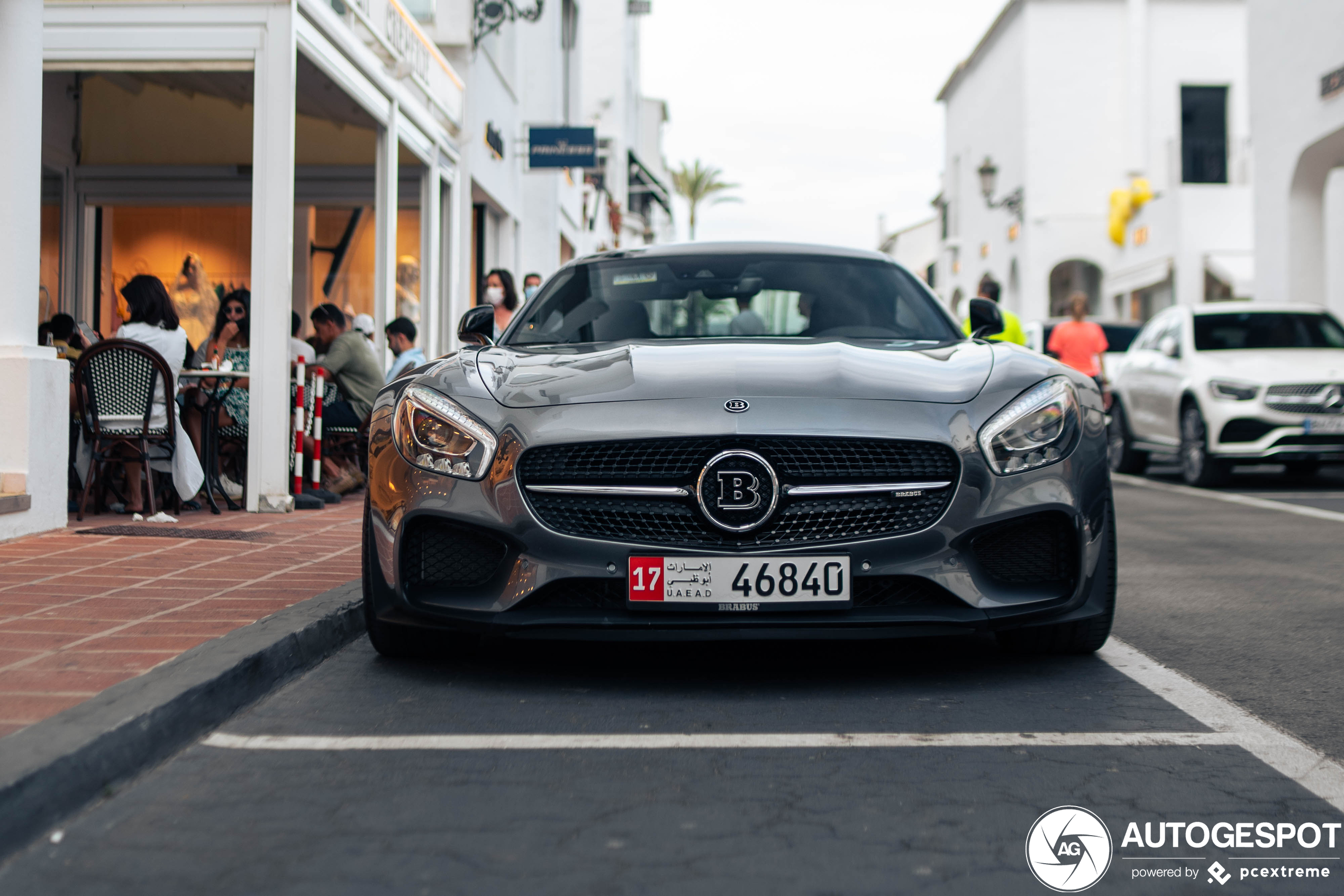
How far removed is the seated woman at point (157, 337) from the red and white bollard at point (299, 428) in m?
0.70

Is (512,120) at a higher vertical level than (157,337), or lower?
higher

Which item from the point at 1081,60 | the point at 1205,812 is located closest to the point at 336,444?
the point at 1205,812

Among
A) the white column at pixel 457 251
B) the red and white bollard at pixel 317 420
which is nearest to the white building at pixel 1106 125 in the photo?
the white column at pixel 457 251

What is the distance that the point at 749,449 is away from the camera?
370 centimetres

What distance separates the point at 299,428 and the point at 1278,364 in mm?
7991

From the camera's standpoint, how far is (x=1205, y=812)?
2754 millimetres

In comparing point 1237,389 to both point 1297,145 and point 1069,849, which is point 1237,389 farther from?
point 1069,849

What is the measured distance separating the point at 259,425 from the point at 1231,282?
24.1 metres

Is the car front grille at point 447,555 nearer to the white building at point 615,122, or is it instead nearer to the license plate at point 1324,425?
the license plate at point 1324,425

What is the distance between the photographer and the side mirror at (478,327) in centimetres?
513

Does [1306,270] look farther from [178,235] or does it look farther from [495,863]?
[495,863]

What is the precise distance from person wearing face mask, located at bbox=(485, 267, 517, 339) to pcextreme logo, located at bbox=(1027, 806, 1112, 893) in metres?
8.51

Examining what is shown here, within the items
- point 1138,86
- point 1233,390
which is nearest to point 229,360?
point 1233,390

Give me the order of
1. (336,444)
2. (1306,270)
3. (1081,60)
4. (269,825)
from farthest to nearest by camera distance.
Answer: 1. (1081,60)
2. (1306,270)
3. (336,444)
4. (269,825)
